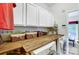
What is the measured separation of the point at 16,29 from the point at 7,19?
0.16m

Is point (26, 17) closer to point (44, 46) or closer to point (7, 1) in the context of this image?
point (7, 1)

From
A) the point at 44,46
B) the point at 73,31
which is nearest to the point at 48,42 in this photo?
the point at 44,46

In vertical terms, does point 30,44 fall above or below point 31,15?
below

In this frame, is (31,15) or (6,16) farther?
(31,15)

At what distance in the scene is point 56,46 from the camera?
5.35 feet

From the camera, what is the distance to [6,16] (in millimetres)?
1460

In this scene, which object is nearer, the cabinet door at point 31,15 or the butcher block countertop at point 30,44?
the butcher block countertop at point 30,44

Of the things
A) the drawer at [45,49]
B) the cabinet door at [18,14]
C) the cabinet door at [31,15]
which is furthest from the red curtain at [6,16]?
the drawer at [45,49]

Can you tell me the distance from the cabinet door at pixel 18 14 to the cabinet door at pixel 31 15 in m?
0.09

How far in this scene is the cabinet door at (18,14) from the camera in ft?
5.01

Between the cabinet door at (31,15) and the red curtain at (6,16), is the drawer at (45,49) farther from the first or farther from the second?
the red curtain at (6,16)

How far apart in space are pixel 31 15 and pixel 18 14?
16 cm

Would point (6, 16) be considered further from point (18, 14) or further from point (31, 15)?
point (31, 15)

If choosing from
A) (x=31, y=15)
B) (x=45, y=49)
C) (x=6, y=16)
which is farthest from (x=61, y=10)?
(x=6, y=16)
